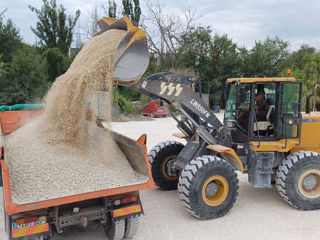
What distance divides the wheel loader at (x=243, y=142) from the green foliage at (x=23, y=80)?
47.7ft

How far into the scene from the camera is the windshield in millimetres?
5120

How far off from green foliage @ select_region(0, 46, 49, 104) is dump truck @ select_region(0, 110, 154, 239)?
1518 centimetres

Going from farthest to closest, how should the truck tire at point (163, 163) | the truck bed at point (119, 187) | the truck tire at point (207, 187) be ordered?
the truck tire at point (163, 163)
the truck tire at point (207, 187)
the truck bed at point (119, 187)

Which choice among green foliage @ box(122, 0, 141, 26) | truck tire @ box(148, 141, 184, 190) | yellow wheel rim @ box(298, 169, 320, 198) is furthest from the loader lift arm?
green foliage @ box(122, 0, 141, 26)

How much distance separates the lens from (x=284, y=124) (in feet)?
17.2

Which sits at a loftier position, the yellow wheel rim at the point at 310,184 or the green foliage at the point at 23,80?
the green foliage at the point at 23,80

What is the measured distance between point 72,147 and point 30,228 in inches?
56.1

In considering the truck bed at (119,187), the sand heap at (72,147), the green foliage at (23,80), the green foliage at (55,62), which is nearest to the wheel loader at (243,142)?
the sand heap at (72,147)

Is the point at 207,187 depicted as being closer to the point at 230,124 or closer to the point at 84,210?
the point at 230,124

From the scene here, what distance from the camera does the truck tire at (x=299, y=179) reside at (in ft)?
16.6

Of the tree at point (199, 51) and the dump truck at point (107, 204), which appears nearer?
the dump truck at point (107, 204)

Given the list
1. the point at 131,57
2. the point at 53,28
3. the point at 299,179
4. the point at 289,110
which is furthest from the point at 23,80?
the point at 299,179

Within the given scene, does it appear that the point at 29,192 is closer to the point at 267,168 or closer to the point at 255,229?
the point at 255,229

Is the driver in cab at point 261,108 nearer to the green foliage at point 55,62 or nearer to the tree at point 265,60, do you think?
the green foliage at point 55,62
